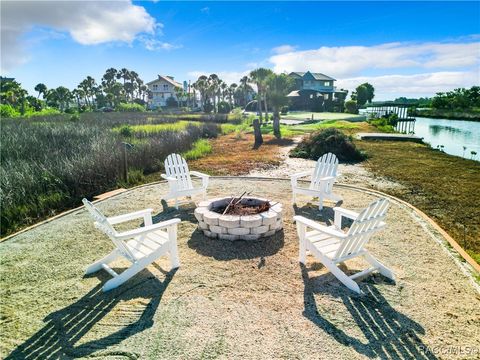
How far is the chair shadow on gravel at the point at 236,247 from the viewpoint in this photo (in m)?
4.11

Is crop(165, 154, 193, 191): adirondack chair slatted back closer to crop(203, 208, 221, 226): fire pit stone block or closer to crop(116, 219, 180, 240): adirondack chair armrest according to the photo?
crop(203, 208, 221, 226): fire pit stone block

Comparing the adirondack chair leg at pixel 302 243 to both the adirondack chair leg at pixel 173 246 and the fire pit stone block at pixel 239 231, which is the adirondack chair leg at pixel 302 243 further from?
the adirondack chair leg at pixel 173 246

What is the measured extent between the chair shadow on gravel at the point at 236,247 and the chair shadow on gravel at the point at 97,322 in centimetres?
82

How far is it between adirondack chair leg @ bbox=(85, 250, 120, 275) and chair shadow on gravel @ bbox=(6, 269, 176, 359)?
0.32 m

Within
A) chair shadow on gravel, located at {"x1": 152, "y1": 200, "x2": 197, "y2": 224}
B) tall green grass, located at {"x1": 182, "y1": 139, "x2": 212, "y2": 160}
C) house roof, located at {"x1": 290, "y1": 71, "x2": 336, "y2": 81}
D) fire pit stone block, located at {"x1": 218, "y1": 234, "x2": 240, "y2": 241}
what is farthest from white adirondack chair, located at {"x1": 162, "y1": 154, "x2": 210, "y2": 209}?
house roof, located at {"x1": 290, "y1": 71, "x2": 336, "y2": 81}

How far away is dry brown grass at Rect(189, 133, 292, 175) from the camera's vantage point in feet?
34.1

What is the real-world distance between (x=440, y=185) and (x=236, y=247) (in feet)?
21.0

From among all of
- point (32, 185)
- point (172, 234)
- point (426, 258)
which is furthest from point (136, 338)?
point (32, 185)

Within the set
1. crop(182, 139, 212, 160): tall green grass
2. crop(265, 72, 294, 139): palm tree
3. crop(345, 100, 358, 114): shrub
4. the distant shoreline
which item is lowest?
crop(182, 139, 212, 160): tall green grass

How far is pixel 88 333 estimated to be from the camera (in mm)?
2758

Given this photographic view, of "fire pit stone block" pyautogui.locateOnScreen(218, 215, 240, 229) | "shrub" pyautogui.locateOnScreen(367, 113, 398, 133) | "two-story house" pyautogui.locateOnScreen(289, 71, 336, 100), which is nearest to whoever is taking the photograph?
"fire pit stone block" pyautogui.locateOnScreen(218, 215, 240, 229)

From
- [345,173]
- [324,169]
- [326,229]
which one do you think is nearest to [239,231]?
[326,229]

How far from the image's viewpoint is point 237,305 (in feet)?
10.1

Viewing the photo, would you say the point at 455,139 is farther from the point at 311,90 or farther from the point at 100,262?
the point at 311,90
